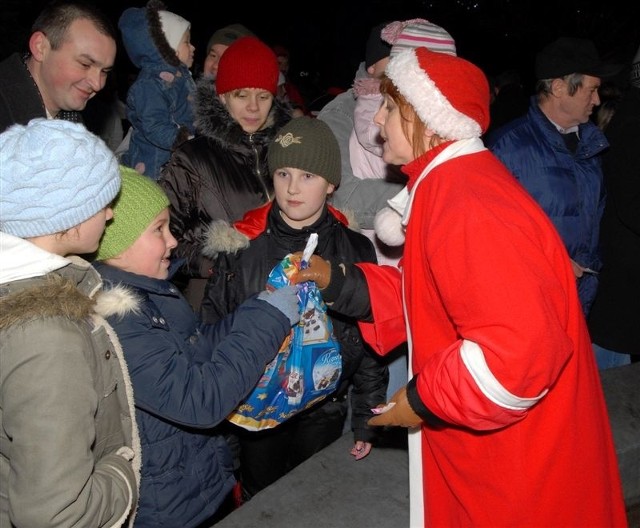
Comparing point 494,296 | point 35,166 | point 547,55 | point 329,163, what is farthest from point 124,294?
point 547,55

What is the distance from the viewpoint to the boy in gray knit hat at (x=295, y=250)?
113 inches

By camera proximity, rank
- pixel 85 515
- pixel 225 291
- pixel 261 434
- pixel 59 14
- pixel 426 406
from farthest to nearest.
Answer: pixel 59 14
pixel 261 434
pixel 225 291
pixel 426 406
pixel 85 515

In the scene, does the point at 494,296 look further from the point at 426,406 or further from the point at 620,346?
the point at 620,346

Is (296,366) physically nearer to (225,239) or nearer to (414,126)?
(225,239)

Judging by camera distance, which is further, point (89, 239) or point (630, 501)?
point (630, 501)

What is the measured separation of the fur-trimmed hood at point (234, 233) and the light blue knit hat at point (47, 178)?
1.00m

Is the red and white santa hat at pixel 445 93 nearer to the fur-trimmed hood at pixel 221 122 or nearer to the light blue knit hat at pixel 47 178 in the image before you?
the light blue knit hat at pixel 47 178

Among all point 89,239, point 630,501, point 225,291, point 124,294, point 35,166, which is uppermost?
point 35,166

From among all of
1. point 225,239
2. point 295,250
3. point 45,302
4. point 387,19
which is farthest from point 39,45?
point 387,19

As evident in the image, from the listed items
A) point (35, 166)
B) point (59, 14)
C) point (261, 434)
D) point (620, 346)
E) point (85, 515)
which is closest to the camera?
point (85, 515)

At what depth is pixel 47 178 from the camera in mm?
1711

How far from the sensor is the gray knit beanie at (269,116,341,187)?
2965mm

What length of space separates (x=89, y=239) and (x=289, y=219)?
1.22 metres

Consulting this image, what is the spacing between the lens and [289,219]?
296 centimetres
